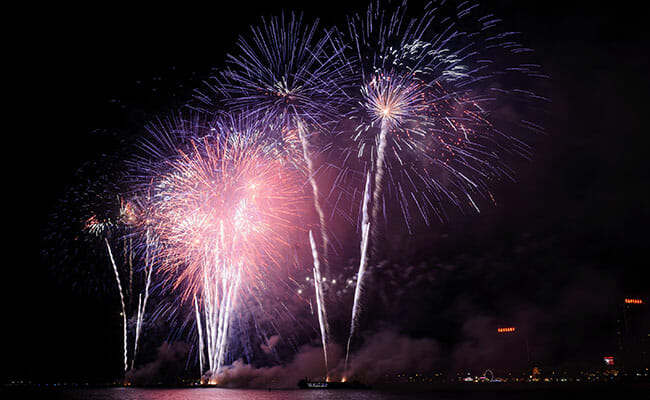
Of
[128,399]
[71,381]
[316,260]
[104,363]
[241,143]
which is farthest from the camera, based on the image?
[71,381]

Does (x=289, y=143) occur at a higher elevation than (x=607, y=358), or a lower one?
higher

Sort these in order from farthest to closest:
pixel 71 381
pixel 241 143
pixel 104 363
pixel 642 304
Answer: pixel 642 304 < pixel 71 381 < pixel 104 363 < pixel 241 143

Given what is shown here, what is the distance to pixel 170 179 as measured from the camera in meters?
25.8

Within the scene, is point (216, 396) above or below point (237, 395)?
above

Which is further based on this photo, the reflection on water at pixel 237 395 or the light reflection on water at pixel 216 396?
the reflection on water at pixel 237 395

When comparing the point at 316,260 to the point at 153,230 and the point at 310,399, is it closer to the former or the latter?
the point at 153,230

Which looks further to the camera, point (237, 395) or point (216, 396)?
point (237, 395)

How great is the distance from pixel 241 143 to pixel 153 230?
305 inches

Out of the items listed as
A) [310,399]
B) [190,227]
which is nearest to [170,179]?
[190,227]

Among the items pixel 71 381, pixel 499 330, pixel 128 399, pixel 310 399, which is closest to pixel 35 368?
pixel 71 381

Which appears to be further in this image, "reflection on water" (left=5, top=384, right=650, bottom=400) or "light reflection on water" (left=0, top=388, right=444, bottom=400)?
"reflection on water" (left=5, top=384, right=650, bottom=400)

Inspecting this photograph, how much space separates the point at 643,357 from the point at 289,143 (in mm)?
164521

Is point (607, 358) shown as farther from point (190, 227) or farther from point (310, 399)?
point (190, 227)

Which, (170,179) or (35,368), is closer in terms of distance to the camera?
(170,179)
